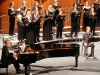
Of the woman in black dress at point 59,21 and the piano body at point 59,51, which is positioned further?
the woman in black dress at point 59,21

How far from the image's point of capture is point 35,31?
11.6 meters

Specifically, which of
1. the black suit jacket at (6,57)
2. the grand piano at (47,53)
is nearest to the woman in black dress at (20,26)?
the grand piano at (47,53)

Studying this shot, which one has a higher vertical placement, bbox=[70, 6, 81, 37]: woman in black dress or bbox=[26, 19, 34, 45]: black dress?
bbox=[70, 6, 81, 37]: woman in black dress

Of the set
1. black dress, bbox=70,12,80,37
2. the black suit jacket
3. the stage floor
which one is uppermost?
black dress, bbox=70,12,80,37

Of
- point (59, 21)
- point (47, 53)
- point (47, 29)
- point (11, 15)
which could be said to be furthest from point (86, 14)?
point (47, 53)

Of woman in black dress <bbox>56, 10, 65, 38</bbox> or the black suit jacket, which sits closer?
the black suit jacket

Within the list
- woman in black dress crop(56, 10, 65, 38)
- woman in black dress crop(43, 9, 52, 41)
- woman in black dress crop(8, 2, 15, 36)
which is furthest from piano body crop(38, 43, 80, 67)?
woman in black dress crop(8, 2, 15, 36)

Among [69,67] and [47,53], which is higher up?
[47,53]

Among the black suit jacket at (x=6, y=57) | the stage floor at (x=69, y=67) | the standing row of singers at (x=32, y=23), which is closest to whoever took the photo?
the black suit jacket at (x=6, y=57)

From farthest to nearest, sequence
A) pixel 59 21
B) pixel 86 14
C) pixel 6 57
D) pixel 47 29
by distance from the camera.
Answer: pixel 86 14, pixel 59 21, pixel 47 29, pixel 6 57

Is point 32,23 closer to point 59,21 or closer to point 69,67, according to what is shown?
point 59,21

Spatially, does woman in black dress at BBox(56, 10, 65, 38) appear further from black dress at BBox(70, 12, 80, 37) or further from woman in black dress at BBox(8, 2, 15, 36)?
woman in black dress at BBox(8, 2, 15, 36)

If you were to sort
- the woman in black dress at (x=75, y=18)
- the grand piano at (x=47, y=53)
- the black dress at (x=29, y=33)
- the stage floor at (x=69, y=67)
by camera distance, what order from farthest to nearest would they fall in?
the woman in black dress at (x=75, y=18), the black dress at (x=29, y=33), the stage floor at (x=69, y=67), the grand piano at (x=47, y=53)

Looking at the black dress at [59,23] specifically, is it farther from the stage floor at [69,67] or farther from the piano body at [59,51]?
the piano body at [59,51]
